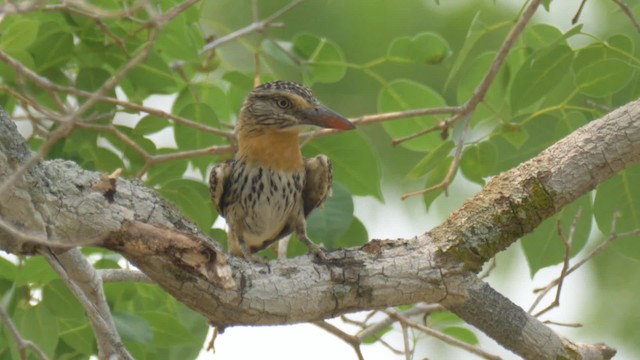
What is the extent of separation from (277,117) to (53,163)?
2.26m

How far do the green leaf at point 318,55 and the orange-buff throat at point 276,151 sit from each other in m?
0.34

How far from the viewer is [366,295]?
3902 mm

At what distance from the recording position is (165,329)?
483cm

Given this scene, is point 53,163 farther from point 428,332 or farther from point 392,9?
point 392,9

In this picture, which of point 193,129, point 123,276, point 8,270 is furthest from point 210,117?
point 8,270

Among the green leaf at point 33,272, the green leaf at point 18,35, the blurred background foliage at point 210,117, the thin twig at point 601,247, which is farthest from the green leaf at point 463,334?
the green leaf at point 18,35

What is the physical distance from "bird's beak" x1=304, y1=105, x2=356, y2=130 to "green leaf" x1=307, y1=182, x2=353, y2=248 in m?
0.32

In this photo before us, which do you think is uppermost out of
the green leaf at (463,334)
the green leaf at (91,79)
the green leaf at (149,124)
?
the green leaf at (91,79)

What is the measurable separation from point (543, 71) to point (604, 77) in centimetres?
26

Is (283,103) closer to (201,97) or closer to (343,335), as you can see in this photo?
(201,97)

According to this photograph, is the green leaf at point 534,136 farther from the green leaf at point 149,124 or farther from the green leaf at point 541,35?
the green leaf at point 149,124

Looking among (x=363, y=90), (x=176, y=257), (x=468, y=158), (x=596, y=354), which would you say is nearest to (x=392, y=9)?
(x=363, y=90)

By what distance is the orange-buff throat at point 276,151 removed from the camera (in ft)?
18.1

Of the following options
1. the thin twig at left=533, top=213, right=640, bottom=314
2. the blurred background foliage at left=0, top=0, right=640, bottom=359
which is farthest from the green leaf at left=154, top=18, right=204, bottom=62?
the thin twig at left=533, top=213, right=640, bottom=314
